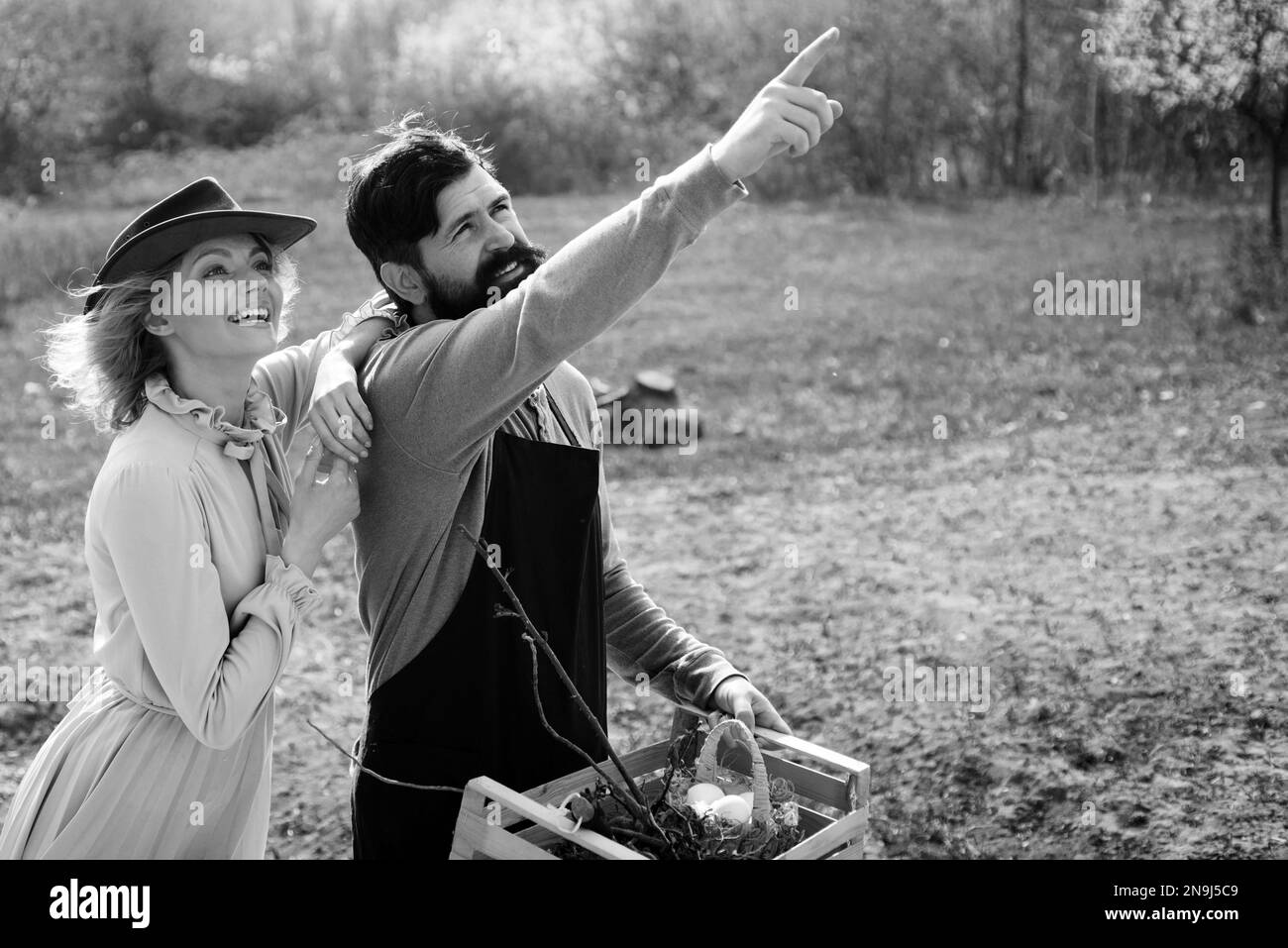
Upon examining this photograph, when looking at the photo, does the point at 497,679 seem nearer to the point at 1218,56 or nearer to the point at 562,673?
the point at 562,673

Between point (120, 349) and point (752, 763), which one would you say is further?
point (120, 349)

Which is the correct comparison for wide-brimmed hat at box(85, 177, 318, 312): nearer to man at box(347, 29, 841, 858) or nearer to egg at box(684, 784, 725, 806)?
man at box(347, 29, 841, 858)

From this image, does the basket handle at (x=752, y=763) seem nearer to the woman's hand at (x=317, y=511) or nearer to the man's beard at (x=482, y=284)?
the woman's hand at (x=317, y=511)

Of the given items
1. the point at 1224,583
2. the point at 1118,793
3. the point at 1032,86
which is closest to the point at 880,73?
the point at 1032,86

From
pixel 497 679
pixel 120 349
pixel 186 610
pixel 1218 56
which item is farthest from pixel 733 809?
pixel 1218 56

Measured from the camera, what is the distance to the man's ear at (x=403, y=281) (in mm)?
2432

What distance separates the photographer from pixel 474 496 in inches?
88.4

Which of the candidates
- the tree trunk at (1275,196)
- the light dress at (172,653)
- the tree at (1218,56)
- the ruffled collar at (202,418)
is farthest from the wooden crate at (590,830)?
the tree trunk at (1275,196)

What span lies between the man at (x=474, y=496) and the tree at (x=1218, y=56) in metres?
8.99

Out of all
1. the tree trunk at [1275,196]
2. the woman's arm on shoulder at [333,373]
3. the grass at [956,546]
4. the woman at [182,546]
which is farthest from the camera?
the tree trunk at [1275,196]

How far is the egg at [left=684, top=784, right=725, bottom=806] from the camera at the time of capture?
2.04 metres

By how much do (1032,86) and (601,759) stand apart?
1498 cm

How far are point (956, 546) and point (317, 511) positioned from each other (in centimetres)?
438
